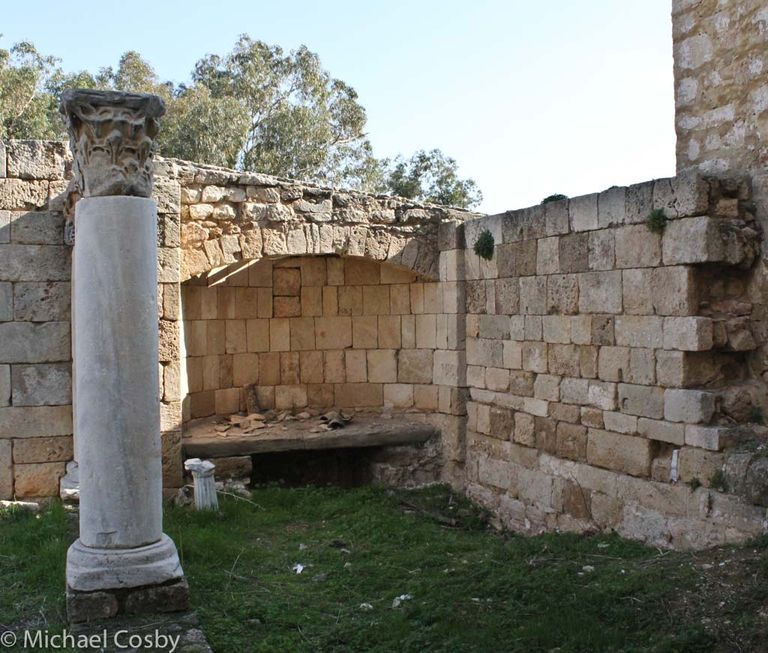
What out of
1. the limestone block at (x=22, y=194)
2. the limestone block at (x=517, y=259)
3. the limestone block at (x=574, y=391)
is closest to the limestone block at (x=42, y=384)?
the limestone block at (x=22, y=194)

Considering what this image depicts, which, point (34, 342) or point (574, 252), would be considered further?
point (34, 342)

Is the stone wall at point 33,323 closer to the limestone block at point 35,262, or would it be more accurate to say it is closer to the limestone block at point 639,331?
the limestone block at point 35,262

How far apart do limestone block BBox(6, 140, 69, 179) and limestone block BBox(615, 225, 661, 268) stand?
17.8 feet

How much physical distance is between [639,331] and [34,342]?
5.68 meters

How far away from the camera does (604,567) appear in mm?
5852

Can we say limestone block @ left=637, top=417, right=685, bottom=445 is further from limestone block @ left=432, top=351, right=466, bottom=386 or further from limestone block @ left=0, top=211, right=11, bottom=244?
limestone block @ left=0, top=211, right=11, bottom=244

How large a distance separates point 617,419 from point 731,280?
1.49 meters

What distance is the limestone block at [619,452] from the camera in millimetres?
6832

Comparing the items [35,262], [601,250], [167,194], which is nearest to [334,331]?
[167,194]

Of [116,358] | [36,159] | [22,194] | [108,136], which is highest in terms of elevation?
[36,159]

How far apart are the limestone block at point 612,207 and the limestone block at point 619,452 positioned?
1833 mm

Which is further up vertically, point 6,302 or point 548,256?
point 548,256

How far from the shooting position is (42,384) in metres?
8.20

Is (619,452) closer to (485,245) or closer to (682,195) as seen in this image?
(682,195)
